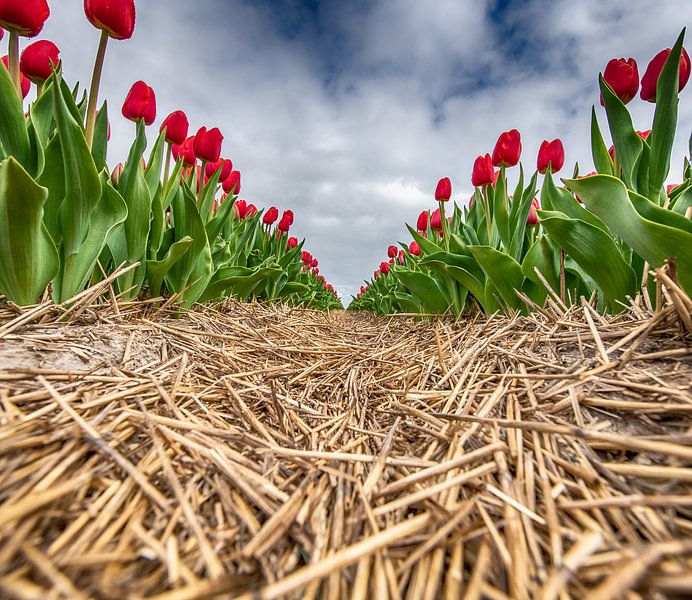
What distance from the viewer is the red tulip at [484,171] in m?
1.92

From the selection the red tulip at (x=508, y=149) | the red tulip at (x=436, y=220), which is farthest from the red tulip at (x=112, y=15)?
the red tulip at (x=436, y=220)

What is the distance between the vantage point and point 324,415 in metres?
0.83

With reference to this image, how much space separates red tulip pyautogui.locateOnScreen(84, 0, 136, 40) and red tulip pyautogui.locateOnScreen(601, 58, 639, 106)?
1.58 m

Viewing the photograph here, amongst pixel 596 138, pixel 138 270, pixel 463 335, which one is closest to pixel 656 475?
pixel 463 335

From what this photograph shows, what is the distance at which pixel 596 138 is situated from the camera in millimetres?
1337

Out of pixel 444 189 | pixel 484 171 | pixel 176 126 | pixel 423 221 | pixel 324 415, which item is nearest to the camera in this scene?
pixel 324 415

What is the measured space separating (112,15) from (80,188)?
0.54 meters

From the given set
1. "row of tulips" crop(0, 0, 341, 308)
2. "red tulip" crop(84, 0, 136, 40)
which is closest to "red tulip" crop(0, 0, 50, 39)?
"row of tulips" crop(0, 0, 341, 308)

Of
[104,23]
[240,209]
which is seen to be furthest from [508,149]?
[240,209]

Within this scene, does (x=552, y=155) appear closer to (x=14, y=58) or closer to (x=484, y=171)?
(x=484, y=171)

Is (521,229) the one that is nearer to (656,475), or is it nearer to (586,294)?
(586,294)

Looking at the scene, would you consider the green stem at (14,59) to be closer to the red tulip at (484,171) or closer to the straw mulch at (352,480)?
the straw mulch at (352,480)

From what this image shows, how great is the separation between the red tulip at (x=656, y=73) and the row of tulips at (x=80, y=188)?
166cm

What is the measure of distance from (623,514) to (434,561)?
0.22 meters
